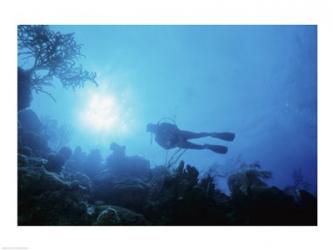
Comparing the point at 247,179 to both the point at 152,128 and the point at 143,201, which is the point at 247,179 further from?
the point at 143,201

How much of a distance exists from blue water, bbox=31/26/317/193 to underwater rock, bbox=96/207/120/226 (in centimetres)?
622

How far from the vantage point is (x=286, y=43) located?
19.0 metres

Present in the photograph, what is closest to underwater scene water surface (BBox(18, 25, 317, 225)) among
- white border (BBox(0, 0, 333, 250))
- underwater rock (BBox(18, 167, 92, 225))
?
underwater rock (BBox(18, 167, 92, 225))

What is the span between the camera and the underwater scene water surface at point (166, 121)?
21.6 ft

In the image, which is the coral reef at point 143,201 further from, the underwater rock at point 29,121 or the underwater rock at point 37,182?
the underwater rock at point 29,121

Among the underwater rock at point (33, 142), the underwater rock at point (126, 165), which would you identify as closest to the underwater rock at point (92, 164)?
the underwater rock at point (126, 165)

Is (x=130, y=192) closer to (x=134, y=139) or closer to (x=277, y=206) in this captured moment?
(x=277, y=206)

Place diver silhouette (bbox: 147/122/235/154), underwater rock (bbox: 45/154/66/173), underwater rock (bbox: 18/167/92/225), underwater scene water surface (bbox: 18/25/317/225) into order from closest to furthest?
1. underwater rock (bbox: 18/167/92/225)
2. underwater scene water surface (bbox: 18/25/317/225)
3. underwater rock (bbox: 45/154/66/173)
4. diver silhouette (bbox: 147/122/235/154)

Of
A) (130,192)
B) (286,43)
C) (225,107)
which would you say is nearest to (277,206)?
(130,192)

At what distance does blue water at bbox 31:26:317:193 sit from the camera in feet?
61.5

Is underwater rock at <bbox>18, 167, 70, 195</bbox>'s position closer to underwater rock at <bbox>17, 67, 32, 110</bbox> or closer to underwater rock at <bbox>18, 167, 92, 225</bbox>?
underwater rock at <bbox>18, 167, 92, 225</bbox>

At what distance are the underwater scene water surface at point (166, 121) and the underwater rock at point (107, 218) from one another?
22mm
